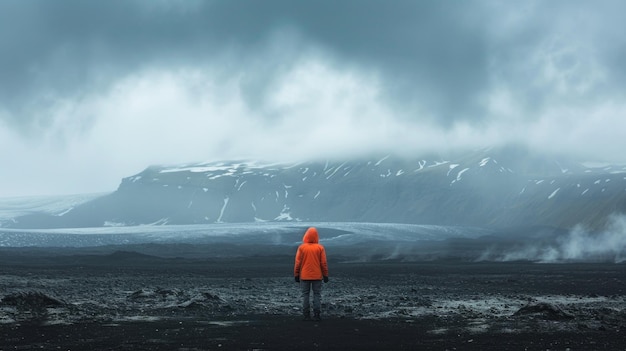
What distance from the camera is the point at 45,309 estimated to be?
1988cm

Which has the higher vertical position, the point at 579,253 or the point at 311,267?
the point at 311,267

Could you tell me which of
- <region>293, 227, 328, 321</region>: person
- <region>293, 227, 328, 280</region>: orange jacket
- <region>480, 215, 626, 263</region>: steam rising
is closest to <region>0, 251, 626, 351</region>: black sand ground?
<region>293, 227, 328, 321</region>: person

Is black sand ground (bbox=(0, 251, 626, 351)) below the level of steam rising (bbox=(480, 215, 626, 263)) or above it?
above

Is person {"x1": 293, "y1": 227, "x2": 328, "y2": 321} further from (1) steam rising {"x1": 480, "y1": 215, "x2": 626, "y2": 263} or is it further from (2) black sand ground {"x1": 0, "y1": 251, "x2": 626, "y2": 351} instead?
(1) steam rising {"x1": 480, "y1": 215, "x2": 626, "y2": 263}

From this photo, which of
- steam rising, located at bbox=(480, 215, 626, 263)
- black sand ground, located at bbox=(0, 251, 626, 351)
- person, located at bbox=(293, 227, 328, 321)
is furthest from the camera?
steam rising, located at bbox=(480, 215, 626, 263)

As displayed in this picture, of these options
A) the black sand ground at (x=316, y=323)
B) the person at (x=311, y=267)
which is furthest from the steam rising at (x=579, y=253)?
the person at (x=311, y=267)

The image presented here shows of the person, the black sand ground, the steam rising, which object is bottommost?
the steam rising

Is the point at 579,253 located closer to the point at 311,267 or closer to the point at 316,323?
the point at 311,267

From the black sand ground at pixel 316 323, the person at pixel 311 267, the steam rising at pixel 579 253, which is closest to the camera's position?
the black sand ground at pixel 316 323

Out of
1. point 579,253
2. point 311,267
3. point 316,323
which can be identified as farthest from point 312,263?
point 579,253

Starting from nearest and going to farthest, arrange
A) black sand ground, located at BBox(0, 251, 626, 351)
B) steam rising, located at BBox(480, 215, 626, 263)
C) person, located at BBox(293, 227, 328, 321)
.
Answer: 1. black sand ground, located at BBox(0, 251, 626, 351)
2. person, located at BBox(293, 227, 328, 321)
3. steam rising, located at BBox(480, 215, 626, 263)

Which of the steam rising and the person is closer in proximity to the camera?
the person

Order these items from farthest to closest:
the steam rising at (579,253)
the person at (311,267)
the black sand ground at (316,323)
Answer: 1. the steam rising at (579,253)
2. the person at (311,267)
3. the black sand ground at (316,323)

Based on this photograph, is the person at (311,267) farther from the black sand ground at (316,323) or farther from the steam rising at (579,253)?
the steam rising at (579,253)
